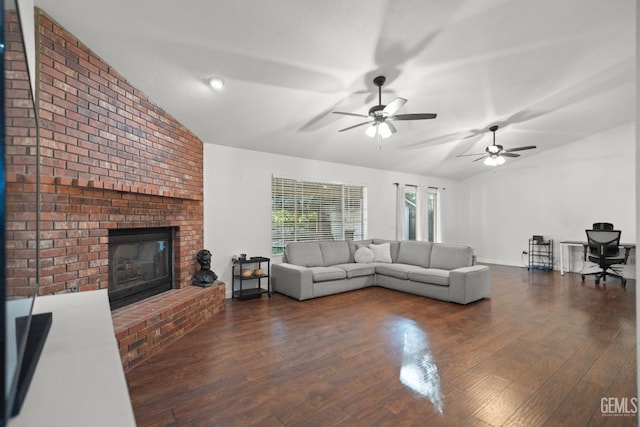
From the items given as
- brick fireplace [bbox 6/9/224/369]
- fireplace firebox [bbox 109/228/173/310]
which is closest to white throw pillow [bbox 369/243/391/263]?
brick fireplace [bbox 6/9/224/369]

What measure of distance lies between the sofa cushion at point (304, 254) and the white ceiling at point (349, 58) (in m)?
1.79

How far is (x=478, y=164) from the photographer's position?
7.86 metres

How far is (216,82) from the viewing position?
311 cm

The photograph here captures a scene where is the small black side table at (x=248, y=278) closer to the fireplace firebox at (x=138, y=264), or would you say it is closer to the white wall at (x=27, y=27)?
the fireplace firebox at (x=138, y=264)

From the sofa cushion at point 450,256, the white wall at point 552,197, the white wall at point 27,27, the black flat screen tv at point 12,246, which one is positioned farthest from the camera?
the white wall at point 552,197

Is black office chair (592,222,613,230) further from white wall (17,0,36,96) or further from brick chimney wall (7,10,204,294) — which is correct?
white wall (17,0,36,96)

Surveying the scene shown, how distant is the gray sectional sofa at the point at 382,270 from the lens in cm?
457

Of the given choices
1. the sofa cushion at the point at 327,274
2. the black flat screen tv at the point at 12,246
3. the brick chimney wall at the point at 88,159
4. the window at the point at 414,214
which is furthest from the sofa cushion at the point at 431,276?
the black flat screen tv at the point at 12,246

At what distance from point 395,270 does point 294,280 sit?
1.86m

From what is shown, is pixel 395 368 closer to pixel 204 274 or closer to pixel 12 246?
pixel 12 246

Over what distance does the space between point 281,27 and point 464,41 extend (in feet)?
6.11

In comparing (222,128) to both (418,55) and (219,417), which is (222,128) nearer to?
(418,55)

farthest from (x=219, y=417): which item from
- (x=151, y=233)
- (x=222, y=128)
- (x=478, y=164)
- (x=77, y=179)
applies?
(x=478, y=164)

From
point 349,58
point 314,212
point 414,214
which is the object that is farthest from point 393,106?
point 414,214
